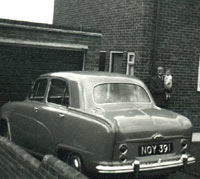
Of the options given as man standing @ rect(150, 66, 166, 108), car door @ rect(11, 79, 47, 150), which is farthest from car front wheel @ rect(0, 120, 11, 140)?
man standing @ rect(150, 66, 166, 108)

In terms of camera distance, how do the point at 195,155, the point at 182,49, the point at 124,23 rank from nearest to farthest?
the point at 195,155
the point at 182,49
the point at 124,23

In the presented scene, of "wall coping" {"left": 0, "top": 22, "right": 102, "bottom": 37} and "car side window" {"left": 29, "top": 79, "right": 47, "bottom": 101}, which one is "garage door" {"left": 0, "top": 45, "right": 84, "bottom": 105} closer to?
"wall coping" {"left": 0, "top": 22, "right": 102, "bottom": 37}

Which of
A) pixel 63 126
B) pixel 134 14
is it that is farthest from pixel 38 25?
pixel 63 126

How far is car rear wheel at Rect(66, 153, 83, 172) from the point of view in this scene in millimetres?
6016

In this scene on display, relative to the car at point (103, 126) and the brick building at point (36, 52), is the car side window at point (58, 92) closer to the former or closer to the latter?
the car at point (103, 126)

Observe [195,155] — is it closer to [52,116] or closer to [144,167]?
[144,167]

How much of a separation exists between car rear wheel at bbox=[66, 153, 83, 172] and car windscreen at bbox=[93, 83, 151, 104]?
36.4 inches

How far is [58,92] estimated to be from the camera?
695 centimetres

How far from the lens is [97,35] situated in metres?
12.7

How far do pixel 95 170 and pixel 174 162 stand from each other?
1283 mm

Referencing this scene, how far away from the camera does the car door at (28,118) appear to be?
23.7ft

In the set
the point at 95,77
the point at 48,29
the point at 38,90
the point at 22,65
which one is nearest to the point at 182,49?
the point at 48,29

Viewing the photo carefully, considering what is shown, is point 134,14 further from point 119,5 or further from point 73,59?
point 73,59

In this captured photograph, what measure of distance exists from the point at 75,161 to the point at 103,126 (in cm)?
86
